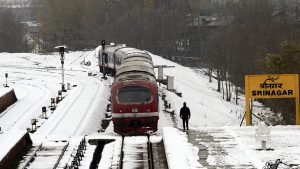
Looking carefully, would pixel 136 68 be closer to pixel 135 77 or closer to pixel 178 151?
pixel 135 77

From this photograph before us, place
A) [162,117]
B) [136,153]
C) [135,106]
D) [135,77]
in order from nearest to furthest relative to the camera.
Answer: [136,153] < [135,106] < [135,77] < [162,117]

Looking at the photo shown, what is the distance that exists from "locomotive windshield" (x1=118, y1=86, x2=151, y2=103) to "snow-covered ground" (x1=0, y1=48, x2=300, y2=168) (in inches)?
72.6

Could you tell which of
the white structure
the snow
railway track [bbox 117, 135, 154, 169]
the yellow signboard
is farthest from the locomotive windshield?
the white structure

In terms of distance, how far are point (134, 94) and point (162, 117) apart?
860 cm

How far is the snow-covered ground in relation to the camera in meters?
19.1

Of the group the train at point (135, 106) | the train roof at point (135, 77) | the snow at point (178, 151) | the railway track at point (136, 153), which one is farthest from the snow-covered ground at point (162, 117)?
the train roof at point (135, 77)

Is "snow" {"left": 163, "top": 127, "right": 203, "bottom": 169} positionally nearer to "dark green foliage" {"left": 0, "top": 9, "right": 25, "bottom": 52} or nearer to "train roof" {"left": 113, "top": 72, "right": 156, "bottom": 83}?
"train roof" {"left": 113, "top": 72, "right": 156, "bottom": 83}

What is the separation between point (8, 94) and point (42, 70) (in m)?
25.4

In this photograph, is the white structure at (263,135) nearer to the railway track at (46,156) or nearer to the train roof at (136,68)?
the railway track at (46,156)

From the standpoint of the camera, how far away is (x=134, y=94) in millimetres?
27734

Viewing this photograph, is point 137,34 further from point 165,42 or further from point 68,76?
point 68,76

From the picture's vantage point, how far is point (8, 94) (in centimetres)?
4147

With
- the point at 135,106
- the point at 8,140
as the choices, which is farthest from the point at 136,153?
the point at 135,106

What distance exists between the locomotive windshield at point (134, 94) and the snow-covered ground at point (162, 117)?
1.84m
